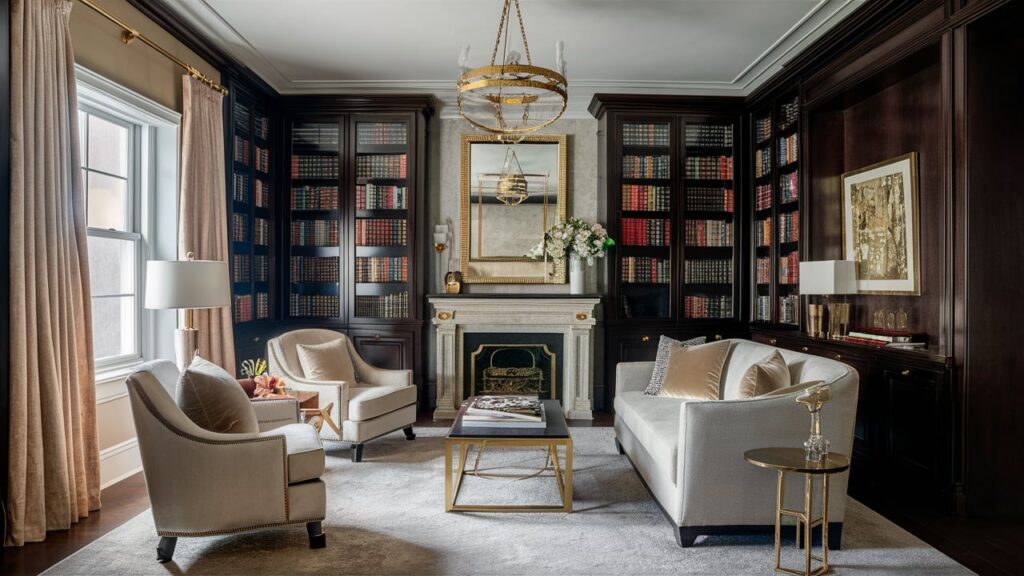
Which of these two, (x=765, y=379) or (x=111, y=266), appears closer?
(x=765, y=379)

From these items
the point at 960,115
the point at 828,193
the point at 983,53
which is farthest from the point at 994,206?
the point at 828,193

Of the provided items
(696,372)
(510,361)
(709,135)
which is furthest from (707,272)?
(696,372)

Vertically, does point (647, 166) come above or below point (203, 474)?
above

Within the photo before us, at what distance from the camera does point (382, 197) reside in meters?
6.12

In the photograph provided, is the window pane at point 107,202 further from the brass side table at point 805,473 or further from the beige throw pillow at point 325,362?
the brass side table at point 805,473

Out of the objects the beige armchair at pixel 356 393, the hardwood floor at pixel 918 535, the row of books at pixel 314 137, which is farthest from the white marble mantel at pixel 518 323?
the hardwood floor at pixel 918 535

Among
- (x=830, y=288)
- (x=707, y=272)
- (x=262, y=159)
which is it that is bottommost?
(x=830, y=288)

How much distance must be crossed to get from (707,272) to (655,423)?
2.97m

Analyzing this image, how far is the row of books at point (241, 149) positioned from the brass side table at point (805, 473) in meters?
4.50

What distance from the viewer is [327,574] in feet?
8.66

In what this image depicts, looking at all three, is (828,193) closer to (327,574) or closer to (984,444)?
(984,444)

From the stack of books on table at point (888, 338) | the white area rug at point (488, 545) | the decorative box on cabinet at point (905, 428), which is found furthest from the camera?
the stack of books on table at point (888, 338)

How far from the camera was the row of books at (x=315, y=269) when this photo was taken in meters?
6.18

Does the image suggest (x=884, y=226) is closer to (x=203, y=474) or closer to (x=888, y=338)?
(x=888, y=338)
